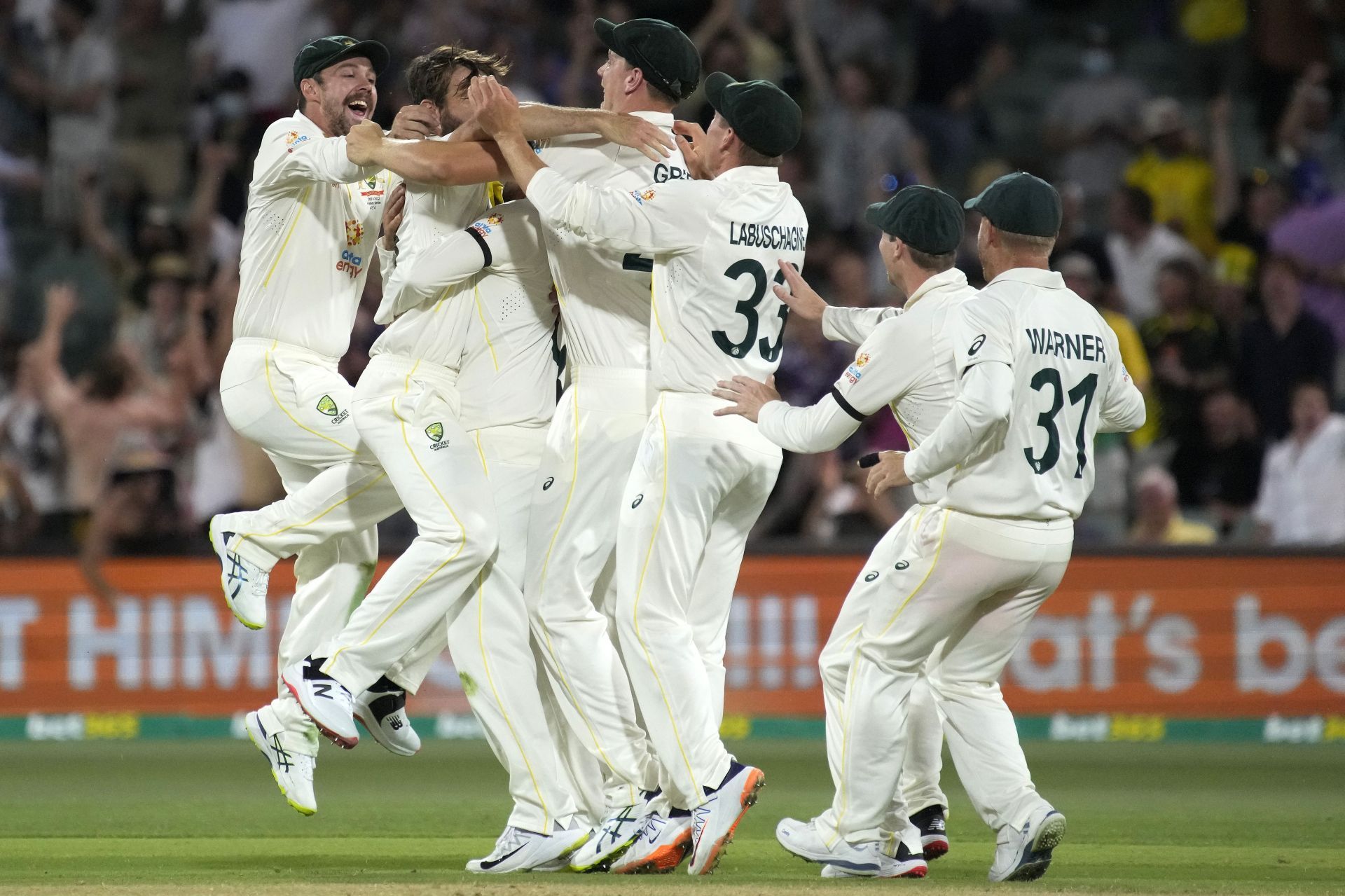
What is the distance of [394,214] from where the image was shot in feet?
22.8

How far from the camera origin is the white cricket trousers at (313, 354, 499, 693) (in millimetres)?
6328

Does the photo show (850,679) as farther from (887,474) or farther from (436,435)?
(436,435)

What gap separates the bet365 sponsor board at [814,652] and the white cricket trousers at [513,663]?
15.9 feet

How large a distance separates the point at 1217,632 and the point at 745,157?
6.08 m

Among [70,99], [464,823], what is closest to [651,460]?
[464,823]

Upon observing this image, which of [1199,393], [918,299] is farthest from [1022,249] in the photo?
[1199,393]

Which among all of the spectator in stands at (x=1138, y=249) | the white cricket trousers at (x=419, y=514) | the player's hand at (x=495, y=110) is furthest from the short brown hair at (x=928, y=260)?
the spectator in stands at (x=1138, y=249)

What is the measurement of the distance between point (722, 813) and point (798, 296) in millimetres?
1782

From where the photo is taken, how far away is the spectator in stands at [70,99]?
589 inches

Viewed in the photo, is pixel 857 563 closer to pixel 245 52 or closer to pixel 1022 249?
pixel 1022 249

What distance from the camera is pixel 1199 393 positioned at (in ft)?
40.3

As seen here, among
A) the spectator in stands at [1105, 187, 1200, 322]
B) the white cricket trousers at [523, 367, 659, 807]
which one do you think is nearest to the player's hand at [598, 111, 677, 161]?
the white cricket trousers at [523, 367, 659, 807]

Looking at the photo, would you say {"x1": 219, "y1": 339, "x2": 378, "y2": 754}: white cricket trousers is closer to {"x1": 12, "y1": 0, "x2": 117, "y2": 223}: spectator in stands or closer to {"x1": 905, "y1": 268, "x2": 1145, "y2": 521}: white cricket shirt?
{"x1": 905, "y1": 268, "x2": 1145, "y2": 521}: white cricket shirt

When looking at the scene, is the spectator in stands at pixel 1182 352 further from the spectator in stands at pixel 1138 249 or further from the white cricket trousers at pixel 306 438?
the white cricket trousers at pixel 306 438
